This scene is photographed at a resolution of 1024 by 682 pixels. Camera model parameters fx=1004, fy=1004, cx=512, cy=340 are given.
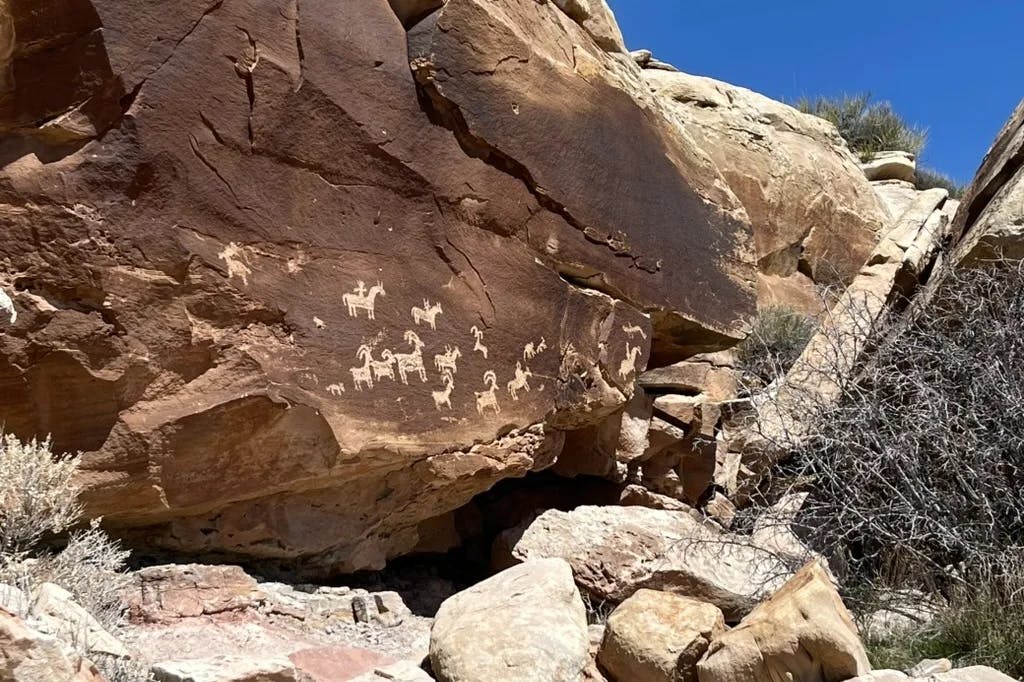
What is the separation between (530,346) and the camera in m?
4.84

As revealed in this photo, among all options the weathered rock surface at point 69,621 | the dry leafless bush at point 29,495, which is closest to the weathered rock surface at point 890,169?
the dry leafless bush at point 29,495

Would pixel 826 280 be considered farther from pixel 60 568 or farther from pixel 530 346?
pixel 60 568

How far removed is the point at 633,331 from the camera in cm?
542

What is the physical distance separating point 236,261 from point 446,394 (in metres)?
1.12

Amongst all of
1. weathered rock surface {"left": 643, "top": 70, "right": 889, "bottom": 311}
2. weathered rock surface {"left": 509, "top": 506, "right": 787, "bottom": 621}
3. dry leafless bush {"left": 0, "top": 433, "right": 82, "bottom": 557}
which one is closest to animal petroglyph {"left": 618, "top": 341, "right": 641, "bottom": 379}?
weathered rock surface {"left": 509, "top": 506, "right": 787, "bottom": 621}

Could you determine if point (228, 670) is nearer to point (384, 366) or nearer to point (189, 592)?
point (189, 592)

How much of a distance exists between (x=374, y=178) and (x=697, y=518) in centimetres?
280

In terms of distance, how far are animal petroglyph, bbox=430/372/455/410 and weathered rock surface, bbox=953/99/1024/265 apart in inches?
113

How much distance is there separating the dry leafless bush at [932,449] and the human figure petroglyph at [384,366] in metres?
2.14

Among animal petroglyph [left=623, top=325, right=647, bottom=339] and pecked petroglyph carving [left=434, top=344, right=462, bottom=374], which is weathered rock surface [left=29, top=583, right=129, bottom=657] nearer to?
pecked petroglyph carving [left=434, top=344, right=462, bottom=374]

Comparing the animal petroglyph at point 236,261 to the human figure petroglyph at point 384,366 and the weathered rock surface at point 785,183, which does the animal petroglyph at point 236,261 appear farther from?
the weathered rock surface at point 785,183

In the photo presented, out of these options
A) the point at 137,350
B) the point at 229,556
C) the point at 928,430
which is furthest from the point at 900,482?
the point at 137,350

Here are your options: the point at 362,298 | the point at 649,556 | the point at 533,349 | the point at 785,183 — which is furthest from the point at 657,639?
the point at 785,183

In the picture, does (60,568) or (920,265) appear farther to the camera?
(920,265)
